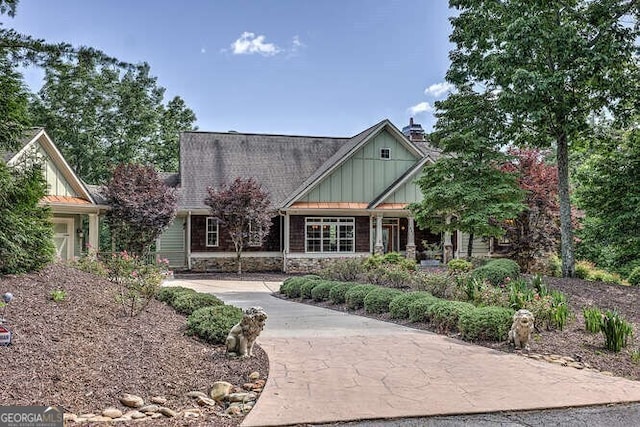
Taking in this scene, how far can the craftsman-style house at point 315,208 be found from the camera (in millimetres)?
20328

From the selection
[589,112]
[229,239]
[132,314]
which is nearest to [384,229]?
[229,239]

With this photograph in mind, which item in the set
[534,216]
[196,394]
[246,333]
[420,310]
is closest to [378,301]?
[420,310]

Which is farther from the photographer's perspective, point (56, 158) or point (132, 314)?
point (56, 158)

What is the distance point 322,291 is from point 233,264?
9.70 meters

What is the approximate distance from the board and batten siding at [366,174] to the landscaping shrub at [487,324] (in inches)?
523

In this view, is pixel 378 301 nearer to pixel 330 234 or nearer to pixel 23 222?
pixel 23 222

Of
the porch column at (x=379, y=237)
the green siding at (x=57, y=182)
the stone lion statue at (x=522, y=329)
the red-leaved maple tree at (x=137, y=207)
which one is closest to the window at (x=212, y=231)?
the red-leaved maple tree at (x=137, y=207)

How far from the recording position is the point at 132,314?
7.23 meters

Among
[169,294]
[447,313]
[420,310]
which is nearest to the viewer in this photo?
[447,313]

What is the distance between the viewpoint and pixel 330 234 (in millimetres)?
21031

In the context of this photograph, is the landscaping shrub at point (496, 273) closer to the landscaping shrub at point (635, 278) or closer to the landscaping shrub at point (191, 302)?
the landscaping shrub at point (191, 302)

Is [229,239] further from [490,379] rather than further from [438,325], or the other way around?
[490,379]

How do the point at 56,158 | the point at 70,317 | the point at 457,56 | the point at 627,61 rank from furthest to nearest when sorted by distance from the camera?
the point at 56,158, the point at 457,56, the point at 627,61, the point at 70,317

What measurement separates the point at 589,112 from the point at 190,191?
1477 centimetres
